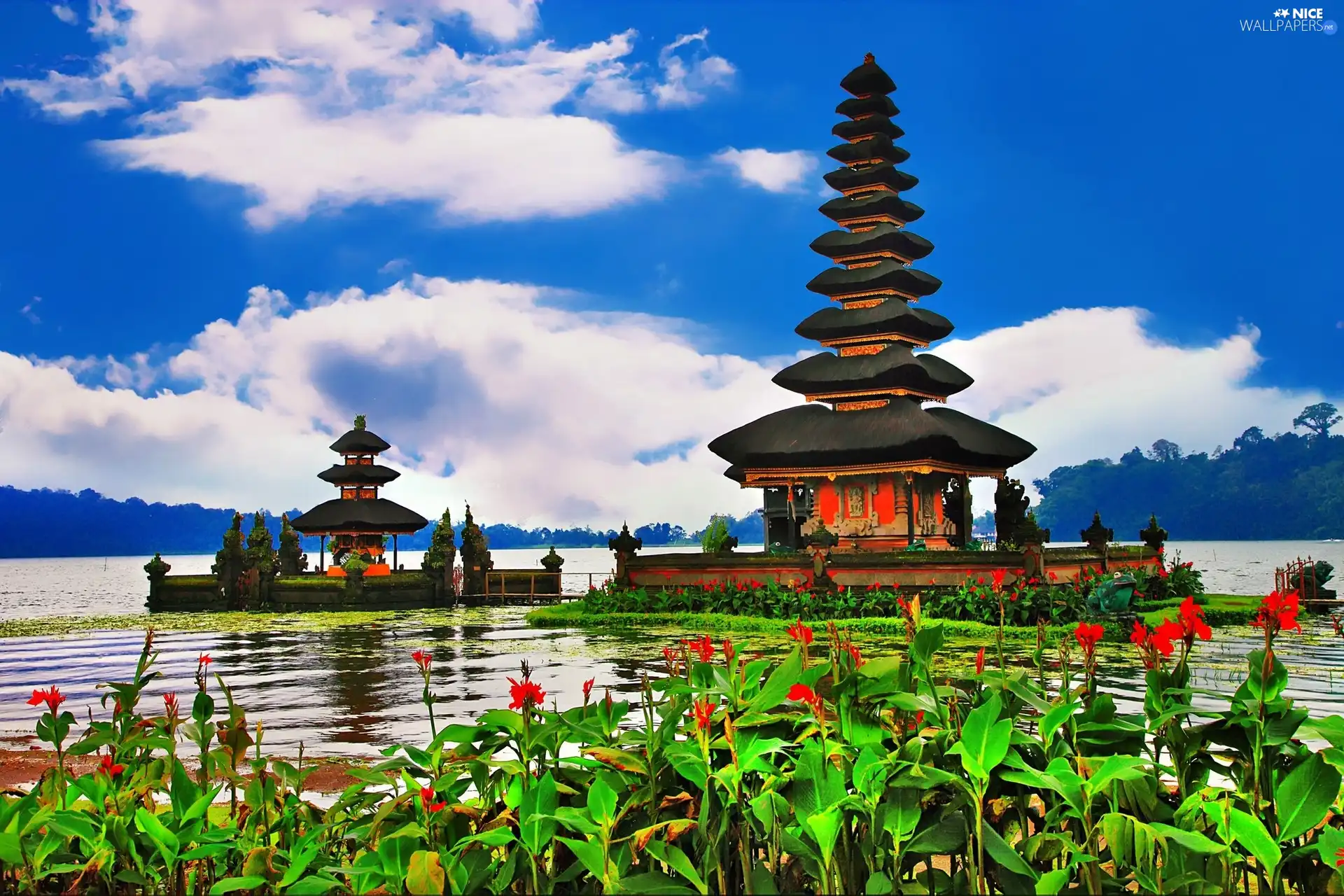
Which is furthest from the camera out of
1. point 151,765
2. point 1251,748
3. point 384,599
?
point 384,599

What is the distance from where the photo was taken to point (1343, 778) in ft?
14.5

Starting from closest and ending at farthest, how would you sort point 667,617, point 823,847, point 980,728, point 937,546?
point 823,847 → point 980,728 → point 667,617 → point 937,546

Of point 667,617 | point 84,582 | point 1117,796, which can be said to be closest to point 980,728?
point 1117,796

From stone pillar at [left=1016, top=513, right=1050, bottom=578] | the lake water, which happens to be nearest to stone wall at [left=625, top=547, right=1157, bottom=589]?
stone pillar at [left=1016, top=513, right=1050, bottom=578]

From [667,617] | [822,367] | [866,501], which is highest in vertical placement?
[822,367]

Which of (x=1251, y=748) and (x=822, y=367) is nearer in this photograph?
(x=1251, y=748)

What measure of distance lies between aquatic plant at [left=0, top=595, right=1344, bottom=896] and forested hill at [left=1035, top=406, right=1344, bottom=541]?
147 meters

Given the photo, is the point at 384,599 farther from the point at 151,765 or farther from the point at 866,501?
the point at 151,765

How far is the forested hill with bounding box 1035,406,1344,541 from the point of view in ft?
444

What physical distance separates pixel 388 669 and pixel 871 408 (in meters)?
19.4

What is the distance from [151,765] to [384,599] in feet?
103

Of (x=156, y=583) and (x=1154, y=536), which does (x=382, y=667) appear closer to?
(x=1154, y=536)

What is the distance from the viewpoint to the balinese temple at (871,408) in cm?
3139

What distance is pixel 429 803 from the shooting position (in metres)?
3.75
